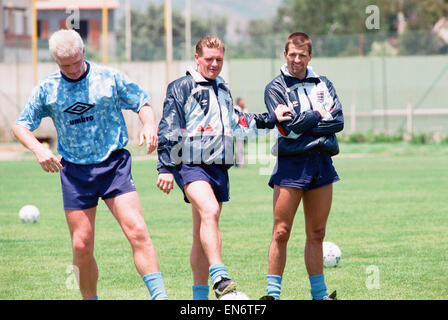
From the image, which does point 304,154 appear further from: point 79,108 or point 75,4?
point 75,4

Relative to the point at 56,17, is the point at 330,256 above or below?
below

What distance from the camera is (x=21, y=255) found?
9930 mm

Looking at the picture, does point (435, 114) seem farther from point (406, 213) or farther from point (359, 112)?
point (406, 213)

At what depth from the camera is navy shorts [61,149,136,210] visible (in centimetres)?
630

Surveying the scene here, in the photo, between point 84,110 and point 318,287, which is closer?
point 84,110

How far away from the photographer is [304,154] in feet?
22.5

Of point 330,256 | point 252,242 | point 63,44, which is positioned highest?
point 63,44

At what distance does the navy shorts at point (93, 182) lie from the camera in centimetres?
630

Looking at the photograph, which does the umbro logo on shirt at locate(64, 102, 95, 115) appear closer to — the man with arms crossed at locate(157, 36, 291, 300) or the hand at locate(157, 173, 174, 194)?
the man with arms crossed at locate(157, 36, 291, 300)

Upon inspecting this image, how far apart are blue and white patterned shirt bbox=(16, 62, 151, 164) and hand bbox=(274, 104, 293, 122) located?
4.18 ft

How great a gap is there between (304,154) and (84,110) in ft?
6.08

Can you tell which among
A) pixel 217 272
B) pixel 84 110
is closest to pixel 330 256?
pixel 217 272
